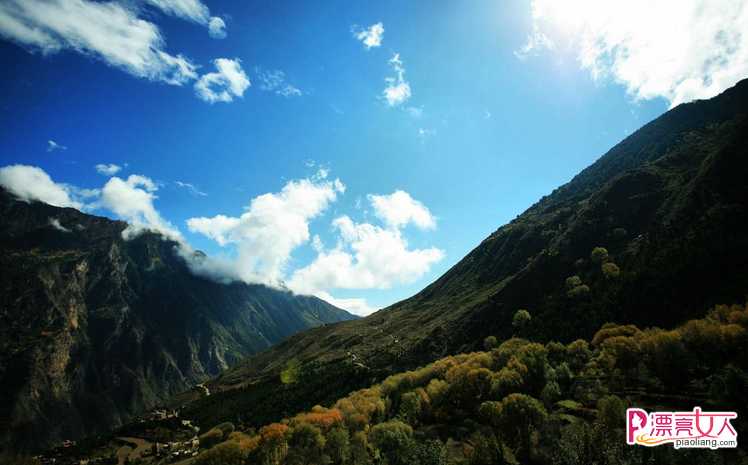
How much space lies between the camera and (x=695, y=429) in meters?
36.7

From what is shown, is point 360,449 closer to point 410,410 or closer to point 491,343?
point 410,410

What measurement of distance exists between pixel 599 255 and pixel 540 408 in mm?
119168

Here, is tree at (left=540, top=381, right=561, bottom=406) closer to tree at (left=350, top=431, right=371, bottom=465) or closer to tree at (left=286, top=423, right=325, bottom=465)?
tree at (left=350, top=431, right=371, bottom=465)

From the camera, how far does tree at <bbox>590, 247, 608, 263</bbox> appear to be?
15300cm

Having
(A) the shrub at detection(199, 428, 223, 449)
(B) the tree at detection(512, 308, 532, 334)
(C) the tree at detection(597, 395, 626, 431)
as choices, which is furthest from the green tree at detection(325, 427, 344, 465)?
(B) the tree at detection(512, 308, 532, 334)

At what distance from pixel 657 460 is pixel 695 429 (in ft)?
14.7

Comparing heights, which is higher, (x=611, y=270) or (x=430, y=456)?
(x=611, y=270)

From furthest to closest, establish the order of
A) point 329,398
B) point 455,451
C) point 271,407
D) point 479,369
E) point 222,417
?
point 222,417, point 271,407, point 329,398, point 479,369, point 455,451

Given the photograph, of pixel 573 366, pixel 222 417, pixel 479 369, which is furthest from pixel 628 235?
pixel 222 417

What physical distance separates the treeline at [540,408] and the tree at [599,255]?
66776 mm

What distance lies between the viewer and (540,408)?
54812mm

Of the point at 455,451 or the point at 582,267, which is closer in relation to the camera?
the point at 455,451

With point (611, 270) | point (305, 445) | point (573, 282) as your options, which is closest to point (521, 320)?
point (573, 282)

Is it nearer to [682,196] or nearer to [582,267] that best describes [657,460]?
[582,267]
